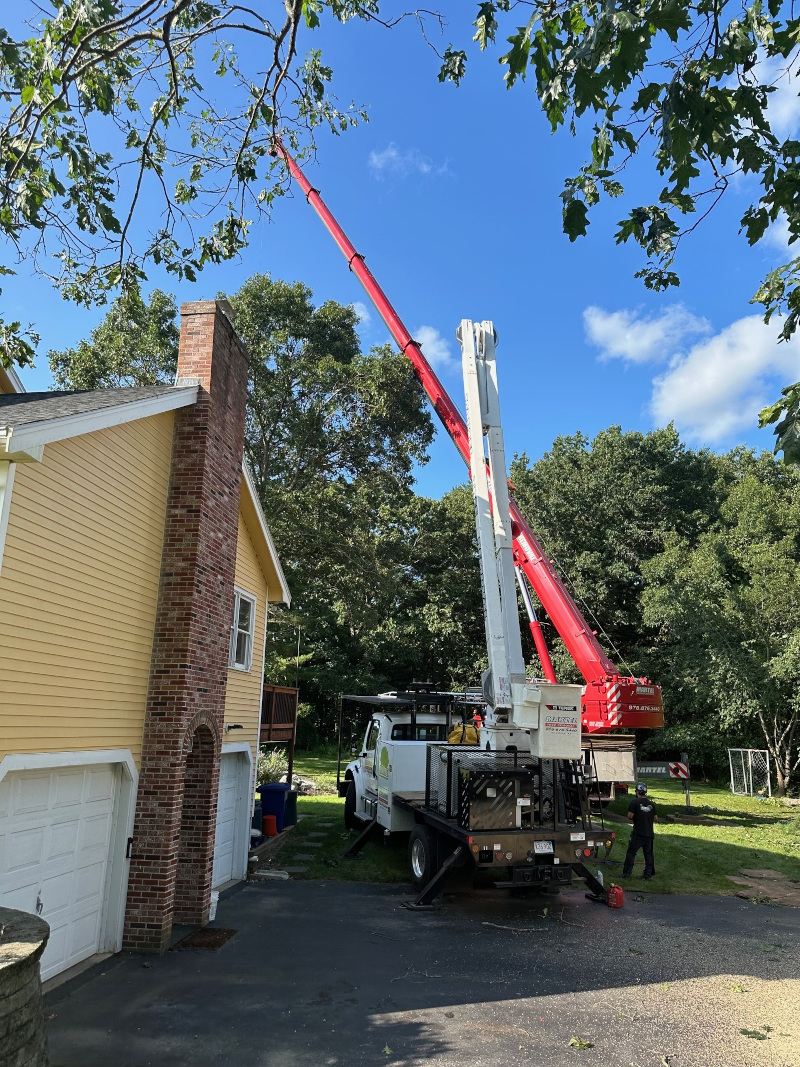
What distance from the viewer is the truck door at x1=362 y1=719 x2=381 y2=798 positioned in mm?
13797

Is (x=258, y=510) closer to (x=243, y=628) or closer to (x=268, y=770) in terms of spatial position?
(x=243, y=628)

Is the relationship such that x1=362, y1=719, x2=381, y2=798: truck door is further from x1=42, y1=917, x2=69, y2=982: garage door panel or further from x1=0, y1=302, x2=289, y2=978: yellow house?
x1=42, y1=917, x2=69, y2=982: garage door panel

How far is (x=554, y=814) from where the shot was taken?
981 cm

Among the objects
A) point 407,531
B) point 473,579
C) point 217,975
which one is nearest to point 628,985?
point 217,975

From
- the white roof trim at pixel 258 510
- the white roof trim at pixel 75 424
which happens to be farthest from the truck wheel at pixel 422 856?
the white roof trim at pixel 75 424

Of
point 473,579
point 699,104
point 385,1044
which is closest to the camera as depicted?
point 699,104

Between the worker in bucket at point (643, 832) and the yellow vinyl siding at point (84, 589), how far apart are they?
7833 millimetres

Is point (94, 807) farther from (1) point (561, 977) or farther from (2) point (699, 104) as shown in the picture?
(2) point (699, 104)

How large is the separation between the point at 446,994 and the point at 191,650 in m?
4.48

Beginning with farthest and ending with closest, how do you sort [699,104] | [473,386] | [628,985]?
1. [473,386]
2. [628,985]
3. [699,104]

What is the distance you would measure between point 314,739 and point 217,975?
2757cm

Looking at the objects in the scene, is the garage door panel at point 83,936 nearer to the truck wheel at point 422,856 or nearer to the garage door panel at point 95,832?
the garage door panel at point 95,832

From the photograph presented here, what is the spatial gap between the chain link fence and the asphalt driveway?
1622 cm

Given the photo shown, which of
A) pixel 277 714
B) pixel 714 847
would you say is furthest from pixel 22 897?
pixel 714 847
